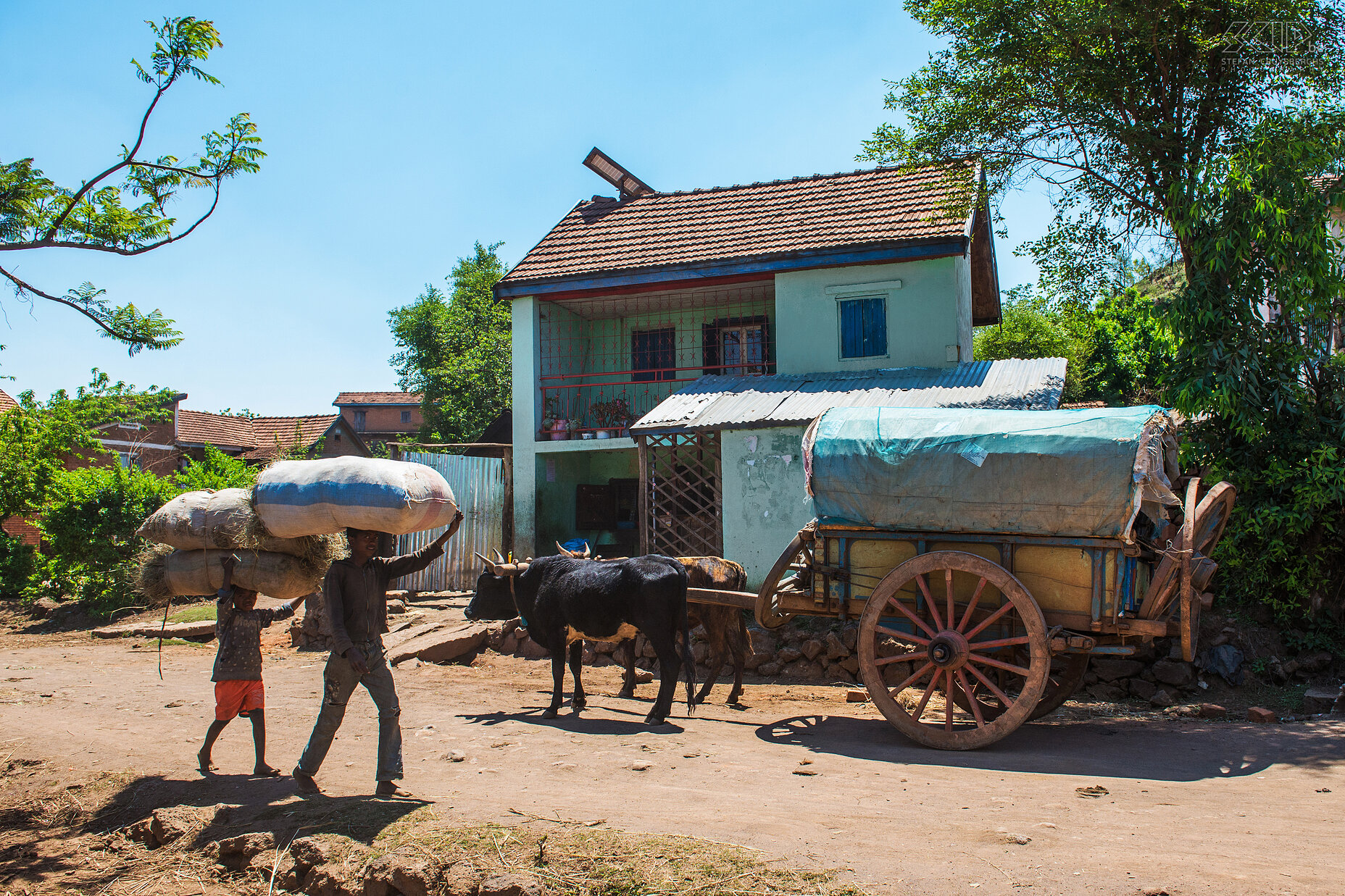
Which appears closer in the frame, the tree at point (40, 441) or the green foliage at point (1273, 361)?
the green foliage at point (1273, 361)

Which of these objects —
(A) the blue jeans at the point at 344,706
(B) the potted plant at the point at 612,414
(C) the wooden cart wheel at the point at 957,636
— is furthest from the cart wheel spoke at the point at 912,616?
(B) the potted plant at the point at 612,414

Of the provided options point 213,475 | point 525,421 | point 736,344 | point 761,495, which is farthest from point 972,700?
point 213,475

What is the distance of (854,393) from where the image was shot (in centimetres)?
1236

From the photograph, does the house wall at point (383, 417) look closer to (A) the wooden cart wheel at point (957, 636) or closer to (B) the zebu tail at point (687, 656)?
(B) the zebu tail at point (687, 656)

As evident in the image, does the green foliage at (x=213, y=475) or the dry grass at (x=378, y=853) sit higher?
the green foliage at (x=213, y=475)

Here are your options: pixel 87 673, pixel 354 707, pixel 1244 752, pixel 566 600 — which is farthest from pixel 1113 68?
pixel 87 673

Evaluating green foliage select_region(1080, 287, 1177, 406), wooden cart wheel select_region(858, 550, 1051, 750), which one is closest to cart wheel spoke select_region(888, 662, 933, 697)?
wooden cart wheel select_region(858, 550, 1051, 750)

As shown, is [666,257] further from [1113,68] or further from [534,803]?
[534,803]

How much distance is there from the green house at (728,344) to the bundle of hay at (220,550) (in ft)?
21.1

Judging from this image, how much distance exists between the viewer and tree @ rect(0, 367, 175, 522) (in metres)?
16.4

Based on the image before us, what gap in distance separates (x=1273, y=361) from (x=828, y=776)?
22.7 ft

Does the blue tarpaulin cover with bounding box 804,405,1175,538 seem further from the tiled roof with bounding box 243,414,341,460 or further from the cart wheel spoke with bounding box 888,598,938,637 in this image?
the tiled roof with bounding box 243,414,341,460

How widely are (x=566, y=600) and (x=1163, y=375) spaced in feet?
23.5

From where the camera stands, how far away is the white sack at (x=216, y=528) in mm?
6078
